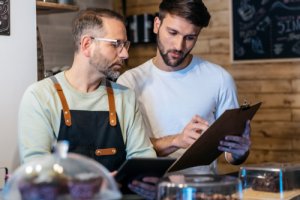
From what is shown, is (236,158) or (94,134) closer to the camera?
(94,134)

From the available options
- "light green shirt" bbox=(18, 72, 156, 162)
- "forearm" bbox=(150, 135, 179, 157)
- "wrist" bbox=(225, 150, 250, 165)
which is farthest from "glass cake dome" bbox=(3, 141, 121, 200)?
"wrist" bbox=(225, 150, 250, 165)

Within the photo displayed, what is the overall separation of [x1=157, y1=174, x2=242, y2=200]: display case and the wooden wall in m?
2.31

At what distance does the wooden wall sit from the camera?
385cm

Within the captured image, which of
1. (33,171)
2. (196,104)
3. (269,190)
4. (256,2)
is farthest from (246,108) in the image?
(256,2)

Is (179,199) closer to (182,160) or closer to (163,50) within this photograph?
(182,160)

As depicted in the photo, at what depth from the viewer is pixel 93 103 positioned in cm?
239

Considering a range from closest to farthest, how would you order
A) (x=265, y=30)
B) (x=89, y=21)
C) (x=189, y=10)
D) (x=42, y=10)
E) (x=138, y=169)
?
(x=138, y=169)
(x=89, y=21)
(x=189, y=10)
(x=42, y=10)
(x=265, y=30)

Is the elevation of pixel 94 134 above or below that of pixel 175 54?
below

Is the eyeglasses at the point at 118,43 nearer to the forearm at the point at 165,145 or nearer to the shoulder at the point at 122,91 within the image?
the shoulder at the point at 122,91

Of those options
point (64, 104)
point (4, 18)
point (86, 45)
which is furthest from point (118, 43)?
point (4, 18)

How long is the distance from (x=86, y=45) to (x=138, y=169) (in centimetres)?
85

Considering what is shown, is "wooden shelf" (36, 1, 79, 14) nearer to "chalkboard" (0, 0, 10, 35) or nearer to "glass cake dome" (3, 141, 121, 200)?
"chalkboard" (0, 0, 10, 35)

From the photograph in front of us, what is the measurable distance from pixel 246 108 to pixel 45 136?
0.84 metres

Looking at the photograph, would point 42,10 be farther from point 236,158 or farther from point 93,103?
point 236,158
